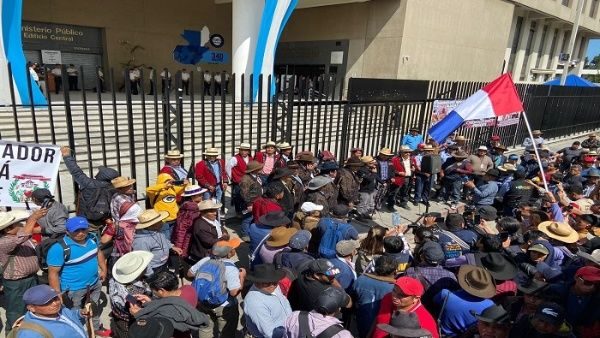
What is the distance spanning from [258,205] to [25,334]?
2.84 meters

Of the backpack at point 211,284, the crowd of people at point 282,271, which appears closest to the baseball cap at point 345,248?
the crowd of people at point 282,271

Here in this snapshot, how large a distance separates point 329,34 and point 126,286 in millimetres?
21756

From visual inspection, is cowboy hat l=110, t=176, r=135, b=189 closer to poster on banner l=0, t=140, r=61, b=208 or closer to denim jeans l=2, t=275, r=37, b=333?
poster on banner l=0, t=140, r=61, b=208

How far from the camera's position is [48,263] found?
11.0ft

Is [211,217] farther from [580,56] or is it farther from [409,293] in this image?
[580,56]

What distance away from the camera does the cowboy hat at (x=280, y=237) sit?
387cm

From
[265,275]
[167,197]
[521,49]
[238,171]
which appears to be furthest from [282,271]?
[521,49]

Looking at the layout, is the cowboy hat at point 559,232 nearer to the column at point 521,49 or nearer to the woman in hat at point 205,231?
the woman in hat at point 205,231

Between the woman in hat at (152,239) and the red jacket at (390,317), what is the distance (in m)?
2.22

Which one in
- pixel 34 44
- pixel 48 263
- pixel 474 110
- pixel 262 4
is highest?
pixel 262 4

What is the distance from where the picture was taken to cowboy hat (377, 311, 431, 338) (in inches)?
96.3

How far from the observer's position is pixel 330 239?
4066 mm

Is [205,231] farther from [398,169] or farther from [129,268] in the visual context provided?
[398,169]

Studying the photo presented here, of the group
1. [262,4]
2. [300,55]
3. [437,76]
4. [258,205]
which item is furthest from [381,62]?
[258,205]
